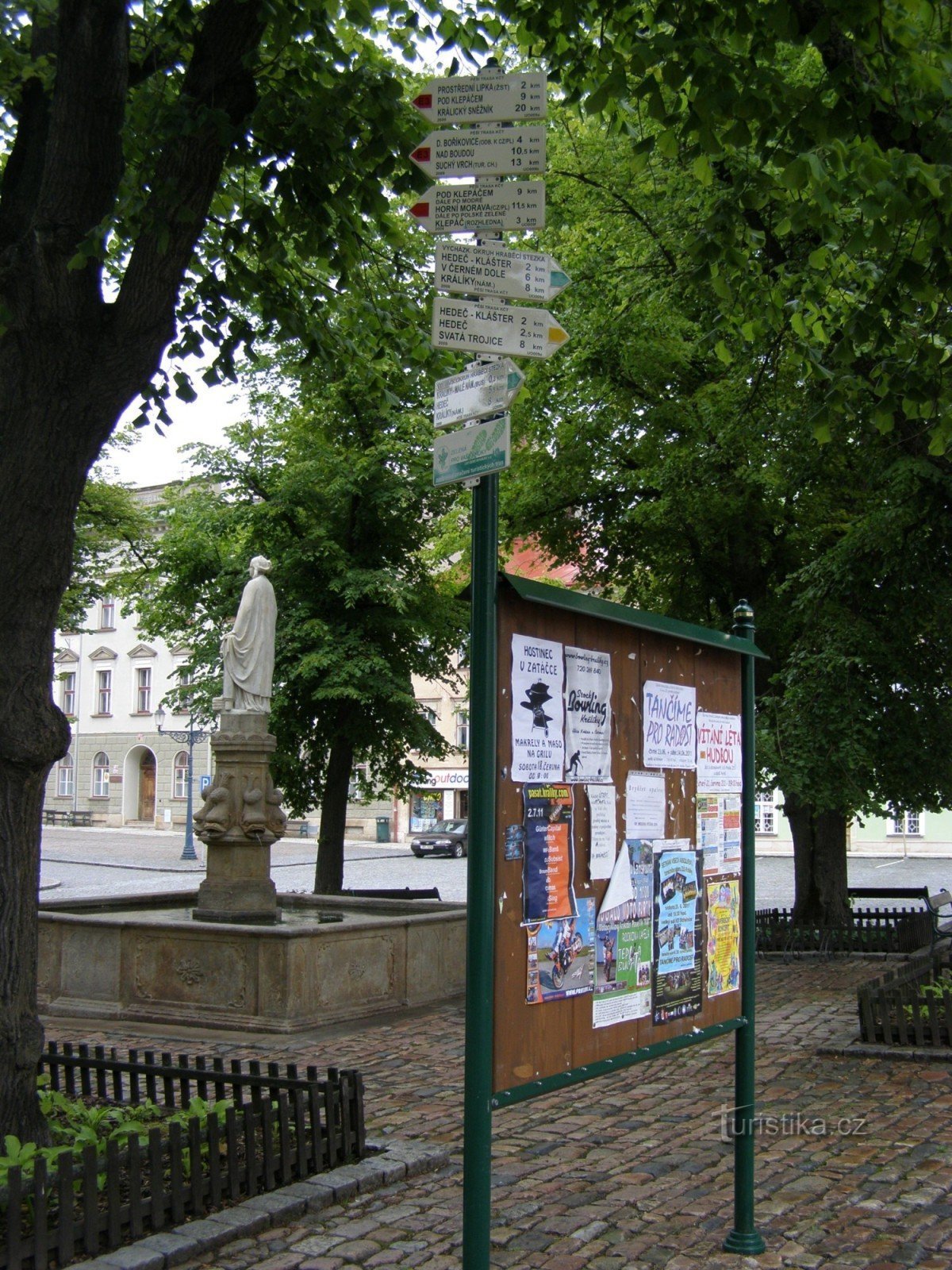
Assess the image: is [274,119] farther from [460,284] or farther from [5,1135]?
[5,1135]

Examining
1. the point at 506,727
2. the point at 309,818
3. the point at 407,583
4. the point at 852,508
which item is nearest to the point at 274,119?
the point at 506,727

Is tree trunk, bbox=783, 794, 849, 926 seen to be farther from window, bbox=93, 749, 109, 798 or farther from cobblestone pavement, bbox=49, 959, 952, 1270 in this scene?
window, bbox=93, 749, 109, 798

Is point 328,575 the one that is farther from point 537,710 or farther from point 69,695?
point 69,695

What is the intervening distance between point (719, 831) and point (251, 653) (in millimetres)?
9007

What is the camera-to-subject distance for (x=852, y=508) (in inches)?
650

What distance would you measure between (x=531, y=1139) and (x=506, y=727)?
165 inches

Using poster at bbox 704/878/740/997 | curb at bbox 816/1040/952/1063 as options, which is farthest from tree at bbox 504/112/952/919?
poster at bbox 704/878/740/997

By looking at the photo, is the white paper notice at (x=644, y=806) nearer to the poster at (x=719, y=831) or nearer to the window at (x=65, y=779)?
the poster at (x=719, y=831)

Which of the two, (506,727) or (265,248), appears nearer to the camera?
(506,727)

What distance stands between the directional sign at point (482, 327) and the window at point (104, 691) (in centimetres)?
6204

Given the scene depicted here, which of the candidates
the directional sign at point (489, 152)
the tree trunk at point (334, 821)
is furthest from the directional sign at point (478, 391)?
the tree trunk at point (334, 821)

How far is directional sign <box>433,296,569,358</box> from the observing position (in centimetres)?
421

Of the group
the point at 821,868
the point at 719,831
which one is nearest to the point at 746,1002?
the point at 719,831

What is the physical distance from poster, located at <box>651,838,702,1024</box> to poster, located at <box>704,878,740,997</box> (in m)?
0.12
